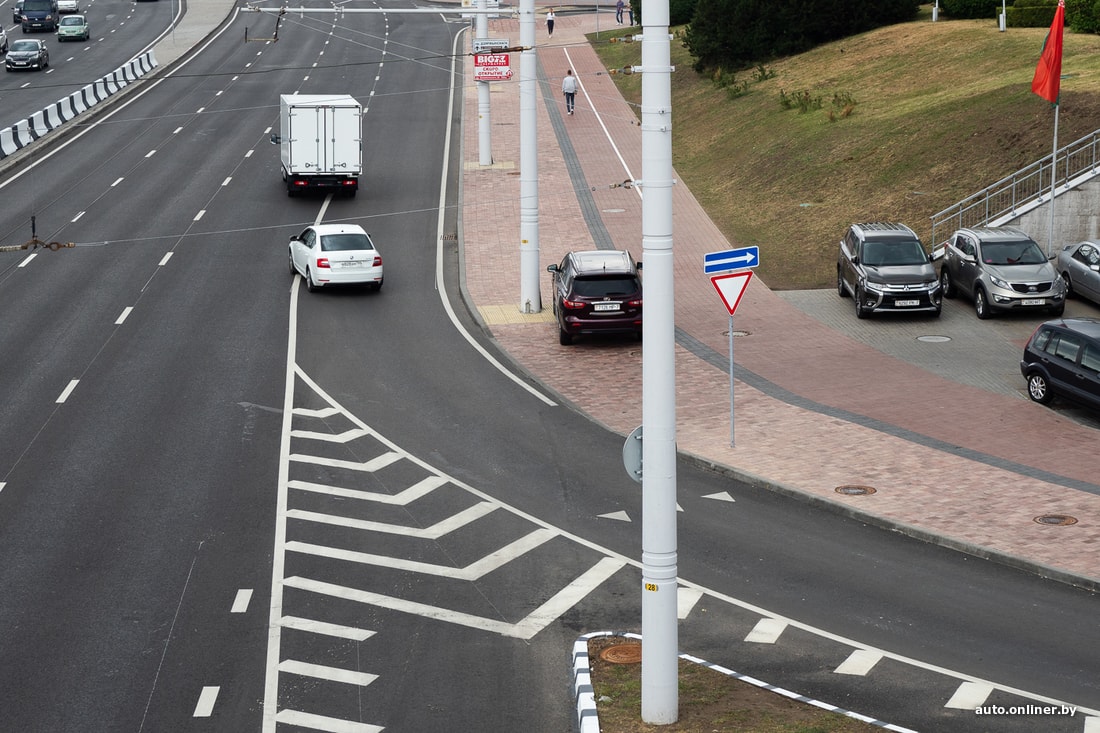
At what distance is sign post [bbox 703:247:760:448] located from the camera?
64.2 feet

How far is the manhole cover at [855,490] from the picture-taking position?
19172mm

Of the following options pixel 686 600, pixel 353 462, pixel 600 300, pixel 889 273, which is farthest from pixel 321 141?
pixel 686 600

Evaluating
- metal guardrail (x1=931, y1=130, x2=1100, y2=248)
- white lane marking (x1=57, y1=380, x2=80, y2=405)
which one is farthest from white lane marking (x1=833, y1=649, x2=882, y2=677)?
metal guardrail (x1=931, y1=130, x2=1100, y2=248)

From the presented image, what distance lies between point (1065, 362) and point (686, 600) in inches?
444

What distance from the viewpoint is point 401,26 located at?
9169 cm

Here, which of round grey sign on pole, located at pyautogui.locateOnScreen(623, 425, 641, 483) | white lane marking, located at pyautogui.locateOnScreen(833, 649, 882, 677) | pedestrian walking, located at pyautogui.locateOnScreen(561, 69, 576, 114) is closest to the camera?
round grey sign on pole, located at pyautogui.locateOnScreen(623, 425, 641, 483)

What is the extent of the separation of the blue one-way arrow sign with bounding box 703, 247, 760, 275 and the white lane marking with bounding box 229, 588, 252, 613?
7.93 meters

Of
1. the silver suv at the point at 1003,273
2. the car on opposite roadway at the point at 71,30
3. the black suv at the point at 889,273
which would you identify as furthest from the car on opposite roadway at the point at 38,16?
the silver suv at the point at 1003,273

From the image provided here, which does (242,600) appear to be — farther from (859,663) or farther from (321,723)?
(859,663)

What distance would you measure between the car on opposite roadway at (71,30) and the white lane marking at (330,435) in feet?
230

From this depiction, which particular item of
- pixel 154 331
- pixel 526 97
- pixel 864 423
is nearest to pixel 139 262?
pixel 154 331

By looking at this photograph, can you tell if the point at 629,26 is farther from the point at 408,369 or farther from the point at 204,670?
the point at 204,670

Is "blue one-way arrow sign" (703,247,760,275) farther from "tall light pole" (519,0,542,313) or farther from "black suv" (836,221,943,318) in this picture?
"tall light pole" (519,0,542,313)

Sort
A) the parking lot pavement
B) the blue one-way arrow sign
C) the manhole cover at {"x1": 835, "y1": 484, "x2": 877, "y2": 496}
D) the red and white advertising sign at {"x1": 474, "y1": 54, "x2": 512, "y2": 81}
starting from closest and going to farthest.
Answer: the parking lot pavement, the manhole cover at {"x1": 835, "y1": 484, "x2": 877, "y2": 496}, the blue one-way arrow sign, the red and white advertising sign at {"x1": 474, "y1": 54, "x2": 512, "y2": 81}
